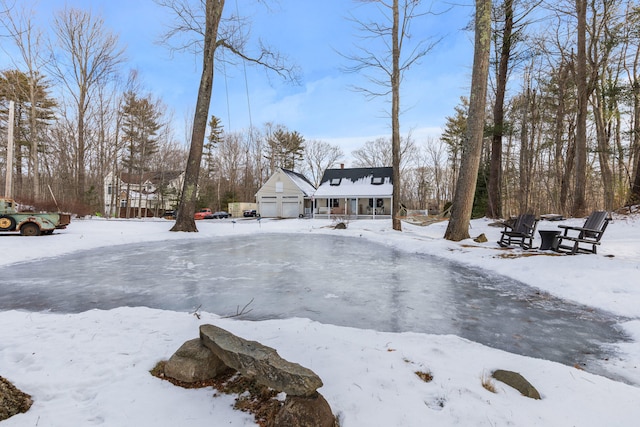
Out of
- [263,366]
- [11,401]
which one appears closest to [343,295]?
[263,366]

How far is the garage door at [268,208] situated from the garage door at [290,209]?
1.00m

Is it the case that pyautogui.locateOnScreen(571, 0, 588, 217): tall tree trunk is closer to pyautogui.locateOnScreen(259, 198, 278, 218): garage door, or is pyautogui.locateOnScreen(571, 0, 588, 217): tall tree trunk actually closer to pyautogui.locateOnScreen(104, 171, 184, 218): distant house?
pyautogui.locateOnScreen(259, 198, 278, 218): garage door

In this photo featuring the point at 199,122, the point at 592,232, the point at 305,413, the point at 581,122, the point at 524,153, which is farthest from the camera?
the point at 524,153

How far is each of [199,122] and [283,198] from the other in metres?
20.4

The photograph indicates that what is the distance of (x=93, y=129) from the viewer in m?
23.8

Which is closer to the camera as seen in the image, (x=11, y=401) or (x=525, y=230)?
(x=11, y=401)

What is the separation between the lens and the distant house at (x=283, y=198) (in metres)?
32.3

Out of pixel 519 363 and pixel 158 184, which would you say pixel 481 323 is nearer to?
pixel 519 363

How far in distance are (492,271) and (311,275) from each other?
11.2 ft

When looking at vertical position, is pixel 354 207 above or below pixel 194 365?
above

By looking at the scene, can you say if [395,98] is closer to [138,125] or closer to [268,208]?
[268,208]

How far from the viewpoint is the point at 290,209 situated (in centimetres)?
3262

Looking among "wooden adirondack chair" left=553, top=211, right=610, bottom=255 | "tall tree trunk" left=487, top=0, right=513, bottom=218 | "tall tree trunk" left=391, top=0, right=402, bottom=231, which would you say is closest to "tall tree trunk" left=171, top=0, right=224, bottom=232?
"tall tree trunk" left=391, top=0, right=402, bottom=231

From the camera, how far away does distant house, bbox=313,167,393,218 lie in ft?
92.9
